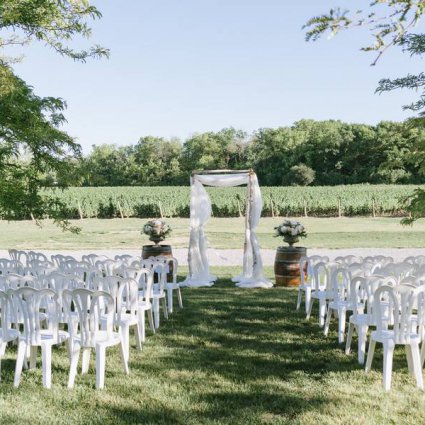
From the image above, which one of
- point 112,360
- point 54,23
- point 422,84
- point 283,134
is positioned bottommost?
point 112,360

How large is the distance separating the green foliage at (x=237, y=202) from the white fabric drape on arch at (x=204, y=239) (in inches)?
1074

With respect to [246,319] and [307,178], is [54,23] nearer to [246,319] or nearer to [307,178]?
[246,319]

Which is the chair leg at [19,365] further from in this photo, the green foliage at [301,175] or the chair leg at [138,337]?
the green foliage at [301,175]

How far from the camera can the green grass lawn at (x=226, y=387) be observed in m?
4.65

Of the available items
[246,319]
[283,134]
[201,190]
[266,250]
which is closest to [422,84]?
[246,319]

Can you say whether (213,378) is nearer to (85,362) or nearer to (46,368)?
(85,362)

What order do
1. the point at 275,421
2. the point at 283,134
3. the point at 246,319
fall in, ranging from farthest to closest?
the point at 283,134
the point at 246,319
the point at 275,421

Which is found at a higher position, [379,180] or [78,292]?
[379,180]

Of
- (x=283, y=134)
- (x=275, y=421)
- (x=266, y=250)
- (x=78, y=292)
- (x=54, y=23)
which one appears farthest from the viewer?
(x=283, y=134)

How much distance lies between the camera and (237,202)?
40.7m

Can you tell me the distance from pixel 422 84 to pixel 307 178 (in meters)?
58.3

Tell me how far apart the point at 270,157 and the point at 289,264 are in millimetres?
63371

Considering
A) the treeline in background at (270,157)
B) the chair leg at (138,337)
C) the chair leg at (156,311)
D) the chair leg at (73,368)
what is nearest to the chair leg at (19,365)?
the chair leg at (73,368)

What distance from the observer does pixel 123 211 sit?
139ft
